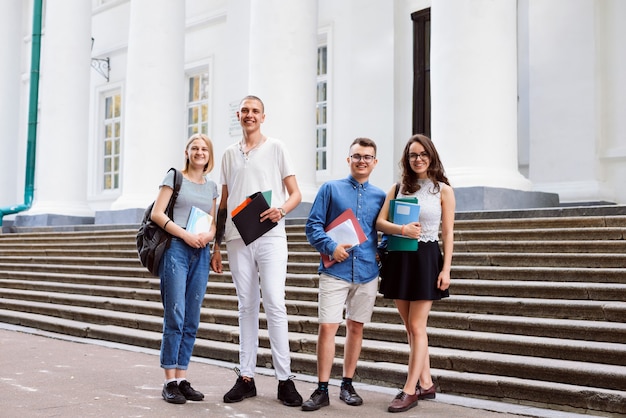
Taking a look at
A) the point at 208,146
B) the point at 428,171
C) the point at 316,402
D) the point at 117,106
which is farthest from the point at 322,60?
the point at 316,402

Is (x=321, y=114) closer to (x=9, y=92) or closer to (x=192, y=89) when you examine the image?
(x=192, y=89)

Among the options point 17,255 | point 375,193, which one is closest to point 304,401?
point 375,193

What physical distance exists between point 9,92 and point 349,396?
62.6ft

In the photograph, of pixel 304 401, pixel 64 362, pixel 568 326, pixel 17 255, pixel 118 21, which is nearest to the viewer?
pixel 304 401

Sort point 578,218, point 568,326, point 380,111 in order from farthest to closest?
point 380,111 → point 578,218 → point 568,326

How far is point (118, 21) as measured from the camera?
2191 cm

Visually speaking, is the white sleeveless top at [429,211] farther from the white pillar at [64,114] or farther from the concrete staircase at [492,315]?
the white pillar at [64,114]

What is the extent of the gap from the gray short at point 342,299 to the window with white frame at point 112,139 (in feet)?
59.5

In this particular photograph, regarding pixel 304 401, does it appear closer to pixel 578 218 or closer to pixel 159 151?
pixel 578 218

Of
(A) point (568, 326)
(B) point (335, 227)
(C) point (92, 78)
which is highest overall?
(C) point (92, 78)

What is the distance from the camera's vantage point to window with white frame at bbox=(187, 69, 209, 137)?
20.1 metres

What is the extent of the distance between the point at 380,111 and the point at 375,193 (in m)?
10.8

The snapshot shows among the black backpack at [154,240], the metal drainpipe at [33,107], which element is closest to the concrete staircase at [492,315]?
the black backpack at [154,240]

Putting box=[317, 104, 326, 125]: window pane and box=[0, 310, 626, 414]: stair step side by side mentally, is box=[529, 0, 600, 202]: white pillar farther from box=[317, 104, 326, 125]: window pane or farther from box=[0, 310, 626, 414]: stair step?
box=[0, 310, 626, 414]: stair step
